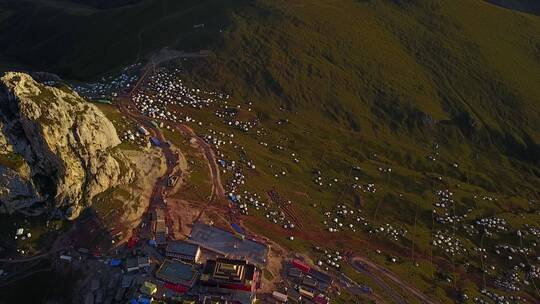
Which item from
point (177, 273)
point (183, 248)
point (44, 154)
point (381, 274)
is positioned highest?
point (44, 154)

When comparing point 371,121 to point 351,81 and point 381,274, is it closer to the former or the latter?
point 351,81

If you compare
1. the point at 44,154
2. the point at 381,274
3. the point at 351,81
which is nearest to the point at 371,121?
the point at 351,81

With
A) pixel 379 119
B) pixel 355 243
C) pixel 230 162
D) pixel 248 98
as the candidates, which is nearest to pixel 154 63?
pixel 248 98

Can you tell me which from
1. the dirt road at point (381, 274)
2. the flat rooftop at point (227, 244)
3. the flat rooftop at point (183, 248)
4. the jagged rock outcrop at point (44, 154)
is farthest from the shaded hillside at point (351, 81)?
the flat rooftop at point (183, 248)

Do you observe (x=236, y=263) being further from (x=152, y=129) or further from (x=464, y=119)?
(x=464, y=119)

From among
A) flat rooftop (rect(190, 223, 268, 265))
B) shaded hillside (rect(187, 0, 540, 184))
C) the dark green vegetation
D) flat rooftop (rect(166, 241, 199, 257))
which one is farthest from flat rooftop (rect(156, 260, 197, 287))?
shaded hillside (rect(187, 0, 540, 184))

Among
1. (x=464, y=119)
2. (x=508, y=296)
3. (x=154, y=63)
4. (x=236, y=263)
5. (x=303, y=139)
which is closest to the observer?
(x=236, y=263)
